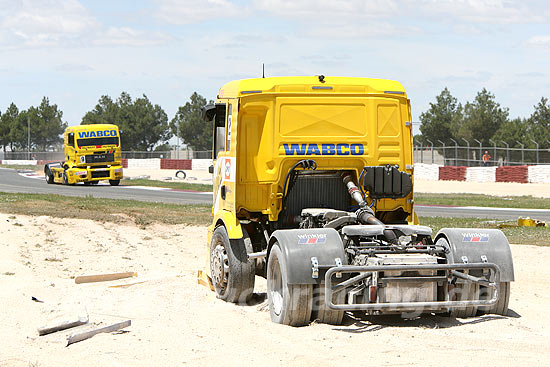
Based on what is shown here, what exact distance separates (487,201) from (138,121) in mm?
78534

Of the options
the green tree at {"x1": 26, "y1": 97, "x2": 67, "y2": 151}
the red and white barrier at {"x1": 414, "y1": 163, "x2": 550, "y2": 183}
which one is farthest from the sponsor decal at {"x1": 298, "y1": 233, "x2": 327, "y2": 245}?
the green tree at {"x1": 26, "y1": 97, "x2": 67, "y2": 151}

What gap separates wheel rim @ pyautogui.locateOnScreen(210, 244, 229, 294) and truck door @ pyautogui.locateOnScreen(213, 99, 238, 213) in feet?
1.83

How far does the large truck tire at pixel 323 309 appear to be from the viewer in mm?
7934

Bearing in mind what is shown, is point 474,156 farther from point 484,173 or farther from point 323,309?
point 323,309

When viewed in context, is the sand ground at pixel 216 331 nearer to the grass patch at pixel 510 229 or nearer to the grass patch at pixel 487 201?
the grass patch at pixel 510 229

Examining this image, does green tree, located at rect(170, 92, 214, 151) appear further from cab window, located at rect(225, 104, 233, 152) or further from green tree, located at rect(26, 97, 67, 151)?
cab window, located at rect(225, 104, 233, 152)

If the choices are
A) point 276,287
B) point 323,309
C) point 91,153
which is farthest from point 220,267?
point 91,153

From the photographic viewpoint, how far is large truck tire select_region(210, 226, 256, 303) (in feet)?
31.1

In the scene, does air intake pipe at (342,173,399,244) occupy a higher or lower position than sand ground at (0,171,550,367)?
higher

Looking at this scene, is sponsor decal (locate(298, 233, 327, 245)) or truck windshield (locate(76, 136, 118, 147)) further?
truck windshield (locate(76, 136, 118, 147))

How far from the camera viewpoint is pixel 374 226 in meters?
8.43

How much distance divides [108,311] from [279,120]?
3018 mm

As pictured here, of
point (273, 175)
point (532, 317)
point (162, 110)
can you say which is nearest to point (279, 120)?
→ point (273, 175)

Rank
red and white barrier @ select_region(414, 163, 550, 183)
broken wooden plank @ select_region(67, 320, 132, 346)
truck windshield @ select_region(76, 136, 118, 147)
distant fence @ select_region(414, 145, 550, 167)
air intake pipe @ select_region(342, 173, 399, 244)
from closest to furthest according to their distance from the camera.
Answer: broken wooden plank @ select_region(67, 320, 132, 346)
air intake pipe @ select_region(342, 173, 399, 244)
truck windshield @ select_region(76, 136, 118, 147)
red and white barrier @ select_region(414, 163, 550, 183)
distant fence @ select_region(414, 145, 550, 167)
